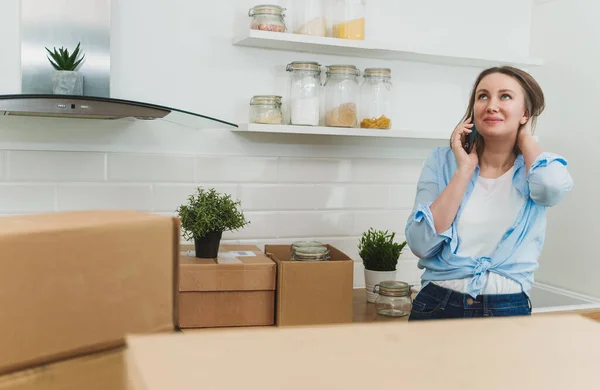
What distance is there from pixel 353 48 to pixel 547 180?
933 mm

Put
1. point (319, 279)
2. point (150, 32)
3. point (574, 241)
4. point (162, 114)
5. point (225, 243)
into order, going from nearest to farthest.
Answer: point (162, 114) → point (319, 279) → point (150, 32) → point (225, 243) → point (574, 241)

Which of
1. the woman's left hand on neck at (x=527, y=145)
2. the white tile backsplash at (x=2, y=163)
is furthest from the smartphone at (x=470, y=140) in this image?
the white tile backsplash at (x=2, y=163)

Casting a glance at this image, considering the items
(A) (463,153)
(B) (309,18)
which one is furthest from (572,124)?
(B) (309,18)

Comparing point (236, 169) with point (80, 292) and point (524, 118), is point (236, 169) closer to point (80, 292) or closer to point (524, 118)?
point (524, 118)

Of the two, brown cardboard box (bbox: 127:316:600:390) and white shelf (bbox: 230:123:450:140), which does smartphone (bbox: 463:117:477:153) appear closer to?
white shelf (bbox: 230:123:450:140)

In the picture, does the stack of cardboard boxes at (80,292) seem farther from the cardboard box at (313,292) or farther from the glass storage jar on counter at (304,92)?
the glass storage jar on counter at (304,92)

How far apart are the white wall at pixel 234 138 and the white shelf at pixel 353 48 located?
46 mm

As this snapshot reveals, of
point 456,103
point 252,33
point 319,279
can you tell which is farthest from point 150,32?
point 456,103

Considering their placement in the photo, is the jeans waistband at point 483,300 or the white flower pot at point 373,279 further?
the white flower pot at point 373,279

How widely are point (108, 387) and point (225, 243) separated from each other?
1.90 m

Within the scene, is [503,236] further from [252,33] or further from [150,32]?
[150,32]

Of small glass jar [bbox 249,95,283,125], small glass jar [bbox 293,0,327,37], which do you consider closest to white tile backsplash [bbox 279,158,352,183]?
small glass jar [bbox 249,95,283,125]

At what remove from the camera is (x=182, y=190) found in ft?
8.50

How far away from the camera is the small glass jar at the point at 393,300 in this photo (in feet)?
8.30
